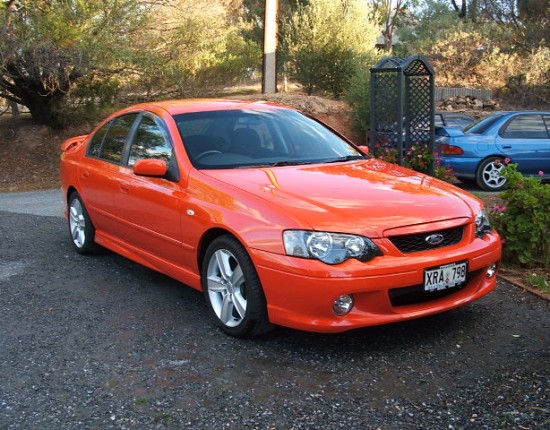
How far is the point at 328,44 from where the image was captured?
69.1 feet

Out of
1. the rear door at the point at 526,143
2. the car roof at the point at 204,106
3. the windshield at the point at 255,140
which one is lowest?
the rear door at the point at 526,143

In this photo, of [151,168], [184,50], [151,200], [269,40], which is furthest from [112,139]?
[269,40]

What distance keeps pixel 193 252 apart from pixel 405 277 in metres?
1.53

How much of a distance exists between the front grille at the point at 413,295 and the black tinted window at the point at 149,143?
6.79ft

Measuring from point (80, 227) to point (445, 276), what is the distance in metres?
3.91

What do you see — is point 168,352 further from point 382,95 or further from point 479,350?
point 382,95

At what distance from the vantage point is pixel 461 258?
3951 mm

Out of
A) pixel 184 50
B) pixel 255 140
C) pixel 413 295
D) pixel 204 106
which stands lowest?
pixel 413 295

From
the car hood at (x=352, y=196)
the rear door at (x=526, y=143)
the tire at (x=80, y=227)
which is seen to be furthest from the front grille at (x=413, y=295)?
the rear door at (x=526, y=143)

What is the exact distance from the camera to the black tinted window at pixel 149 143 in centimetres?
499

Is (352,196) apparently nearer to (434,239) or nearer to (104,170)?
(434,239)

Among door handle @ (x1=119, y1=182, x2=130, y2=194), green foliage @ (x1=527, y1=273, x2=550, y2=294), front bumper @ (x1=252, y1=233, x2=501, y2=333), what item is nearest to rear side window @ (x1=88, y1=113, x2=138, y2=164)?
door handle @ (x1=119, y1=182, x2=130, y2=194)

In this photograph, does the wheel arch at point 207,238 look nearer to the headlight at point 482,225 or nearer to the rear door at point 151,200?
the rear door at point 151,200

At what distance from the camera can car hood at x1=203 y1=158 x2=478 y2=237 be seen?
3.80 meters
